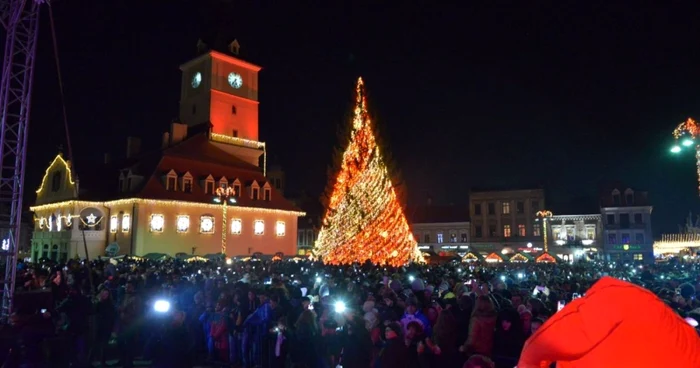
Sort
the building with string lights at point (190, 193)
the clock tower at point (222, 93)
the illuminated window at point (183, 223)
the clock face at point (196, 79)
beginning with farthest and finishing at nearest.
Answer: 1. the clock face at point (196, 79)
2. the clock tower at point (222, 93)
3. the illuminated window at point (183, 223)
4. the building with string lights at point (190, 193)

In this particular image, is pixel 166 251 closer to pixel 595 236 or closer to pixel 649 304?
pixel 649 304

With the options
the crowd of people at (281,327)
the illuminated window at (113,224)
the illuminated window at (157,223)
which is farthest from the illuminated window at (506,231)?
the crowd of people at (281,327)

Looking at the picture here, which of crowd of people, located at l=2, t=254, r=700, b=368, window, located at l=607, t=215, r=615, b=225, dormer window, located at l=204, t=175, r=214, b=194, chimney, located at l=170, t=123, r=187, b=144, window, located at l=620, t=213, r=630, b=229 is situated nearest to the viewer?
crowd of people, located at l=2, t=254, r=700, b=368

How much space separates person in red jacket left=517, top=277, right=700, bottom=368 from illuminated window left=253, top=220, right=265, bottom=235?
45.8m

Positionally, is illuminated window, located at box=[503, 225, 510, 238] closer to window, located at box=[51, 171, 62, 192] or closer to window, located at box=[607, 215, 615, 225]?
window, located at box=[607, 215, 615, 225]

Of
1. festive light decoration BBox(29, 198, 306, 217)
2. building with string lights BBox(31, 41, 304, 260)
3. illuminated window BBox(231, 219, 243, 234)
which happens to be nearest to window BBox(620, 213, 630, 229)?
building with string lights BBox(31, 41, 304, 260)

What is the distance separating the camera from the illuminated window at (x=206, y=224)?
43.2 meters

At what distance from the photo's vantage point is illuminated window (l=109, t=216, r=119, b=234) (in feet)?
138

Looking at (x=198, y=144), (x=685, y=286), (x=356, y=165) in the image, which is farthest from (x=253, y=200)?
(x=685, y=286)

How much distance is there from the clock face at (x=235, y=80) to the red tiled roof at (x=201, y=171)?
8.13m

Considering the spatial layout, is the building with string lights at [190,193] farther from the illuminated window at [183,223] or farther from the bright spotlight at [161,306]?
the bright spotlight at [161,306]

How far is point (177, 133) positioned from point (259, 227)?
1250cm

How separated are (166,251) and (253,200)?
9522 millimetres

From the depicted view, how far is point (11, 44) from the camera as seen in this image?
13188 millimetres
